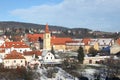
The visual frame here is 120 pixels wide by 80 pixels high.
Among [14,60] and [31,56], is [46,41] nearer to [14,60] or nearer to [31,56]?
[31,56]

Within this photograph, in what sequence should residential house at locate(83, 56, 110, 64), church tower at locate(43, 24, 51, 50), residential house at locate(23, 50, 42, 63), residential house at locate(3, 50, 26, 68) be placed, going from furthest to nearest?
church tower at locate(43, 24, 51, 50) < residential house at locate(83, 56, 110, 64) < residential house at locate(23, 50, 42, 63) < residential house at locate(3, 50, 26, 68)

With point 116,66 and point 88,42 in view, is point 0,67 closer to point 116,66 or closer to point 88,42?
point 116,66

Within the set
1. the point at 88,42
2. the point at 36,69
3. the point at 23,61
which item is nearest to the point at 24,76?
the point at 36,69

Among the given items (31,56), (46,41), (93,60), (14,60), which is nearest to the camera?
(14,60)

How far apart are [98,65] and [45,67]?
8.79 meters

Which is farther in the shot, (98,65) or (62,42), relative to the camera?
(62,42)

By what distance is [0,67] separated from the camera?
5069 cm

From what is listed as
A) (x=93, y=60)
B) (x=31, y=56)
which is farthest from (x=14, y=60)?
(x=93, y=60)

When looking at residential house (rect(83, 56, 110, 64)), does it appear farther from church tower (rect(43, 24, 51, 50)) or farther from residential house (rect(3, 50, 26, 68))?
church tower (rect(43, 24, 51, 50))

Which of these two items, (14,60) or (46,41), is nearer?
(14,60)

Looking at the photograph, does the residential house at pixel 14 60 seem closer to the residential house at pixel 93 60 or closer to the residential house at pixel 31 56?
the residential house at pixel 31 56

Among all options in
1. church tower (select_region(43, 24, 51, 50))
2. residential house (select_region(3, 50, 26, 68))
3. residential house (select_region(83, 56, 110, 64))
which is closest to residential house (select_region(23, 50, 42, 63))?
residential house (select_region(3, 50, 26, 68))

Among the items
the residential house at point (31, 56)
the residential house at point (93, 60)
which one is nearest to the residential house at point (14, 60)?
the residential house at point (31, 56)

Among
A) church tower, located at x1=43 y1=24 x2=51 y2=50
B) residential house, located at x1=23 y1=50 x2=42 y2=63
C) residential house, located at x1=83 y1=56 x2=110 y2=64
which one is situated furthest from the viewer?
church tower, located at x1=43 y1=24 x2=51 y2=50
